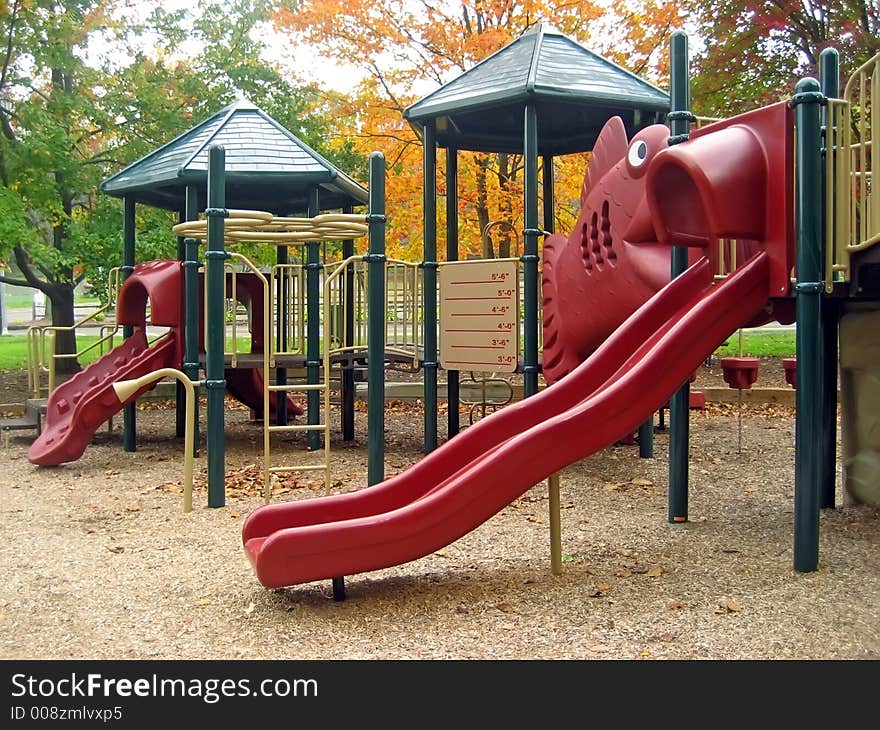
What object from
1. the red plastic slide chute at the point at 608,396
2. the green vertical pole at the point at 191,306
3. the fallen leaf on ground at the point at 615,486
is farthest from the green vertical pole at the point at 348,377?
the red plastic slide chute at the point at 608,396

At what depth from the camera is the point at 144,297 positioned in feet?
34.6

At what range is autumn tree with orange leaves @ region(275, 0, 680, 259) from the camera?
13898 mm

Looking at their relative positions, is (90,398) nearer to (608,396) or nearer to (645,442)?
(645,442)

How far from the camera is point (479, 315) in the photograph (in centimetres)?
897

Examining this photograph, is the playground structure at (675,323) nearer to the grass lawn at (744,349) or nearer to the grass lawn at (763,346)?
the grass lawn at (744,349)

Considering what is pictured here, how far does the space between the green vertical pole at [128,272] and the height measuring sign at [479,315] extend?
11.6ft

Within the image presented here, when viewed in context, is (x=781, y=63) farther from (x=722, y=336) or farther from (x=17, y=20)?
(x=17, y=20)

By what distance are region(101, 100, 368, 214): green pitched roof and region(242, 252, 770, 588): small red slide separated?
16.5ft

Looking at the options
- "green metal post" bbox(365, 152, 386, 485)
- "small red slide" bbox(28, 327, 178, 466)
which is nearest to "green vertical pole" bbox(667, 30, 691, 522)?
"green metal post" bbox(365, 152, 386, 485)

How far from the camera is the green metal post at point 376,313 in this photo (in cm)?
679

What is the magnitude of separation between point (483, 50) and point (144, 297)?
6.40 m

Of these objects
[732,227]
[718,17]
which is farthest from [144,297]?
[718,17]

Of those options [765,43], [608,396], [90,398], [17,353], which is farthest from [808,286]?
[17,353]

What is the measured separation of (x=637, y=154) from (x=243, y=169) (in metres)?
4.33
